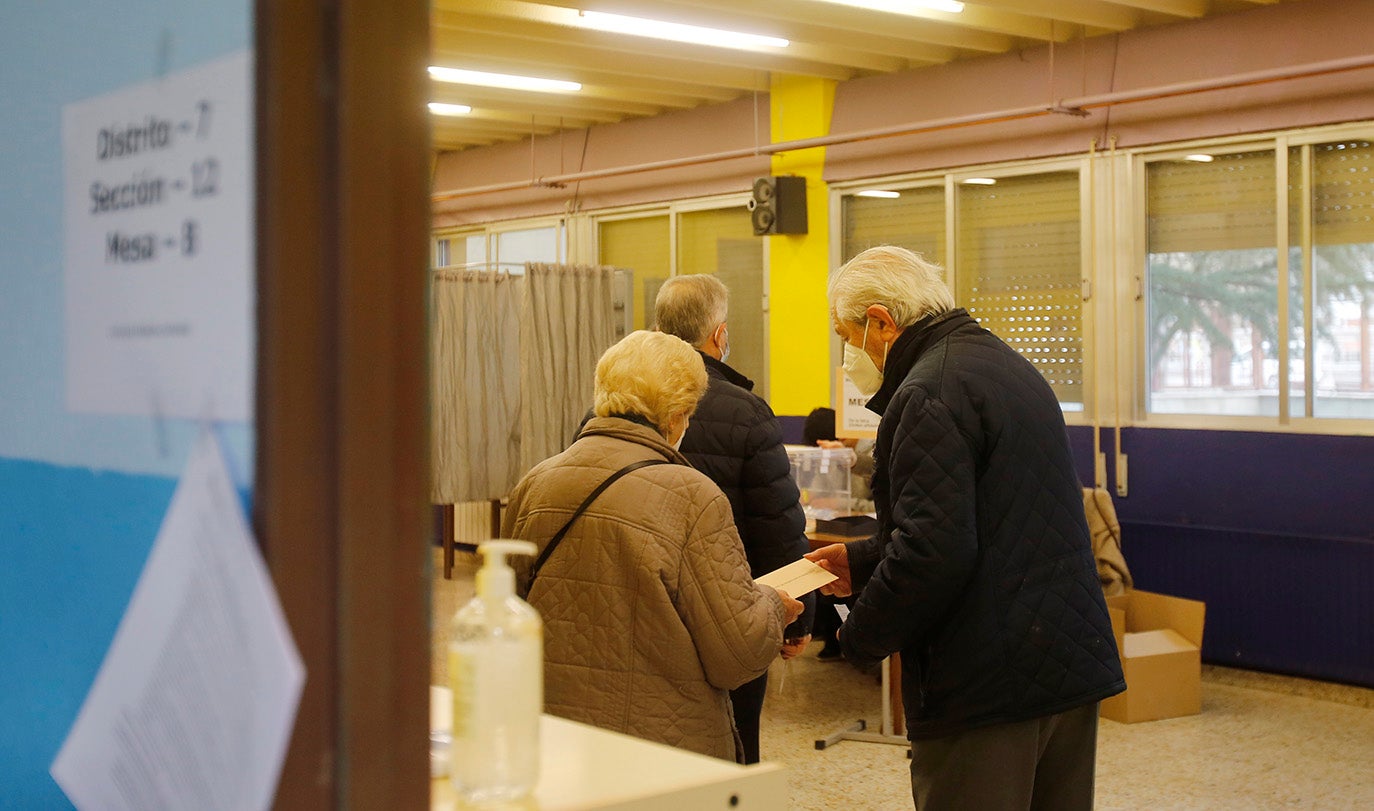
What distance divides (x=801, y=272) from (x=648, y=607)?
6192 mm

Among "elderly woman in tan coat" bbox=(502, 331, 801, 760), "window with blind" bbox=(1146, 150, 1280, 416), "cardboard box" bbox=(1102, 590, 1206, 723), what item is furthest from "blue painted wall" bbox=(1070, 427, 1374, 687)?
"elderly woman in tan coat" bbox=(502, 331, 801, 760)

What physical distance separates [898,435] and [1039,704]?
1.74ft

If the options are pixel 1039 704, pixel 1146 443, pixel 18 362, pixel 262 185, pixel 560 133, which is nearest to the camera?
pixel 262 185

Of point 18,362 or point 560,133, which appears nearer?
point 18,362

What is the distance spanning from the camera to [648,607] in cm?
221

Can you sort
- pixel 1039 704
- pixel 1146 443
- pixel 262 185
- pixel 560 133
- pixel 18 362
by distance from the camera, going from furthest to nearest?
pixel 560 133 < pixel 1146 443 < pixel 1039 704 < pixel 18 362 < pixel 262 185

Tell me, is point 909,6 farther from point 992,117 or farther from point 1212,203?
point 1212,203

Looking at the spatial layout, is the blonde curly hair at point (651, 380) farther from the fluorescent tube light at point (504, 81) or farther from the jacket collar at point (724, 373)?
the fluorescent tube light at point (504, 81)

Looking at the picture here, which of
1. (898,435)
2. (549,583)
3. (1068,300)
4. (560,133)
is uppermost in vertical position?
(560,133)

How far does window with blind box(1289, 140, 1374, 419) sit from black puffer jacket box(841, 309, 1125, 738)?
418cm

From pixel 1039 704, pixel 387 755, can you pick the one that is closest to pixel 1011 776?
pixel 1039 704

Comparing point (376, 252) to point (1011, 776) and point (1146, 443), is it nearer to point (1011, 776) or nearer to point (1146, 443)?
point (1011, 776)

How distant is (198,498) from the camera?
0.72 m

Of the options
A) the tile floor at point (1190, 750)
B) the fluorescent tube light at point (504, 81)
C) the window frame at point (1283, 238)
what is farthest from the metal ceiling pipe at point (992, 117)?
the tile floor at point (1190, 750)
